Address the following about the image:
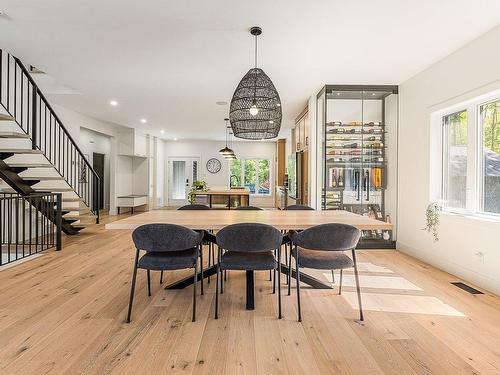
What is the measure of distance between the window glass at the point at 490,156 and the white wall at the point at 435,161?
9.0 inches

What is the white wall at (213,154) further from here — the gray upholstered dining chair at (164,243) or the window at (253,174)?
the gray upholstered dining chair at (164,243)

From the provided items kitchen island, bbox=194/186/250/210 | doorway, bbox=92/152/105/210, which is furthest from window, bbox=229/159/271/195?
doorway, bbox=92/152/105/210

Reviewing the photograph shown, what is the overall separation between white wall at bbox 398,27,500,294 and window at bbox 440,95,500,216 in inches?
7.0

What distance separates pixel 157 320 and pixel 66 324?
0.69 m

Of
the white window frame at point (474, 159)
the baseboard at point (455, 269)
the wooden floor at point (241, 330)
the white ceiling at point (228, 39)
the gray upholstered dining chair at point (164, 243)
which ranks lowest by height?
the wooden floor at point (241, 330)

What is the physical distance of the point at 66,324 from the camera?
7.54 feet

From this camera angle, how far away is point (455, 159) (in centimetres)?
374

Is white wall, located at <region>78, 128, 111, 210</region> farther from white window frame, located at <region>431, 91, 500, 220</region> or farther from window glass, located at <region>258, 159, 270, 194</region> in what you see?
Answer: white window frame, located at <region>431, 91, 500, 220</region>

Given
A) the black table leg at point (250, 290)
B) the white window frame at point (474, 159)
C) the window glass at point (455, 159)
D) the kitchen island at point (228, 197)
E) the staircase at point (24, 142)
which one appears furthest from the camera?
the kitchen island at point (228, 197)

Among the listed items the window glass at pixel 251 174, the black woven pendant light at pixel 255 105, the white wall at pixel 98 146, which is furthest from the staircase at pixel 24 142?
the window glass at pixel 251 174

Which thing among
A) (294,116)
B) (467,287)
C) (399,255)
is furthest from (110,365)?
(294,116)

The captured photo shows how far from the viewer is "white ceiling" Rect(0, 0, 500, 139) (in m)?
2.65

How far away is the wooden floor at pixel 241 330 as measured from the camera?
1.81m

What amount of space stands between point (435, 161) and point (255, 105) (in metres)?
2.85
